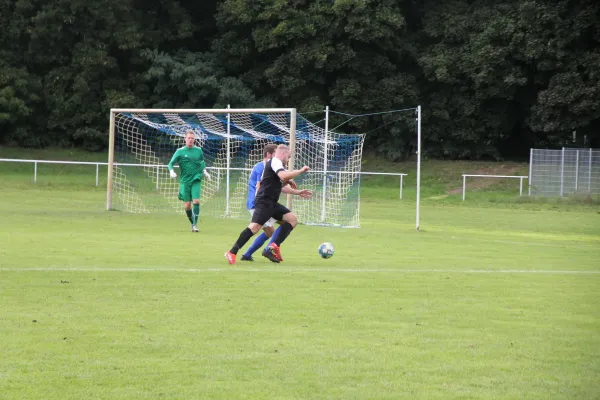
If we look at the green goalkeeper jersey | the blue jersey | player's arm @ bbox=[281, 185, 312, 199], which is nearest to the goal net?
the green goalkeeper jersey

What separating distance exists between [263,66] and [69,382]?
47798 millimetres

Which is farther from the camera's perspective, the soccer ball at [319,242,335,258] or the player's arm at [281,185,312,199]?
the soccer ball at [319,242,335,258]

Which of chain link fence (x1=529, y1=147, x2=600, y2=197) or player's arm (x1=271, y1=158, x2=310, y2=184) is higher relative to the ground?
chain link fence (x1=529, y1=147, x2=600, y2=197)

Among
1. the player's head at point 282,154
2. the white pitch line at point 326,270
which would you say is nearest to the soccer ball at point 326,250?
the white pitch line at point 326,270

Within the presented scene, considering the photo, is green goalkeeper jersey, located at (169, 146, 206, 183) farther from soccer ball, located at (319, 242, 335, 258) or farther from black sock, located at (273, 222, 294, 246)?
black sock, located at (273, 222, 294, 246)

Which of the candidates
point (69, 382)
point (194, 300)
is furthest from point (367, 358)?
point (194, 300)

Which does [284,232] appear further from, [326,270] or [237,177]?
[237,177]

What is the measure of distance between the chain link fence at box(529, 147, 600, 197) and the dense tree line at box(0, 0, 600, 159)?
25.4 feet

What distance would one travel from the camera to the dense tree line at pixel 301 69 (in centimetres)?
5025

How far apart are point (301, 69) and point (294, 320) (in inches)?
1700

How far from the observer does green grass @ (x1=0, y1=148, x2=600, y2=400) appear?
7.03m

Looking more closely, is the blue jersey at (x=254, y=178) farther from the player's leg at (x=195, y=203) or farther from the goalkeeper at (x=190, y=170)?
the goalkeeper at (x=190, y=170)

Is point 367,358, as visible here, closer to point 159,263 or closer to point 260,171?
point 159,263

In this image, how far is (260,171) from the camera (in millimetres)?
18266
